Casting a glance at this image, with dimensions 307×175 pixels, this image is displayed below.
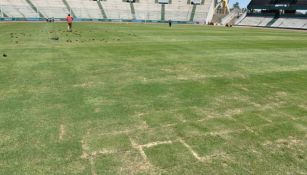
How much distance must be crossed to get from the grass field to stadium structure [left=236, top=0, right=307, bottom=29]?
6256cm

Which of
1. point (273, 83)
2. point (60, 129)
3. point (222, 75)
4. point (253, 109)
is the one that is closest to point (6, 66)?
point (60, 129)

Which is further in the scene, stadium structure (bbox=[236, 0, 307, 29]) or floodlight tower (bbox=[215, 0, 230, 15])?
floodlight tower (bbox=[215, 0, 230, 15])

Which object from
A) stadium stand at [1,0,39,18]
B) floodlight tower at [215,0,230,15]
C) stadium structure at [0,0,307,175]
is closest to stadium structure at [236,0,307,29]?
floodlight tower at [215,0,230,15]

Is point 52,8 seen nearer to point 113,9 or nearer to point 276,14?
point 113,9

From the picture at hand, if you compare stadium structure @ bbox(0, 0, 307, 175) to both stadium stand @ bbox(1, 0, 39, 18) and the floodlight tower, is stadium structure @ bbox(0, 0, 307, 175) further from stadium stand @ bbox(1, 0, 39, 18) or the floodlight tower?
the floodlight tower

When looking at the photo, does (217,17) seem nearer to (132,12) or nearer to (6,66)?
(132,12)

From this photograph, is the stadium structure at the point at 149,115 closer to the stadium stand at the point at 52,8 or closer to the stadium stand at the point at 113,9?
the stadium stand at the point at 113,9

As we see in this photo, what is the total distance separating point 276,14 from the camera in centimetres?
7231

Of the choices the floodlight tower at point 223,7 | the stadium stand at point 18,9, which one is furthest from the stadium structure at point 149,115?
the floodlight tower at point 223,7

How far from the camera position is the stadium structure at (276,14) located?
214 feet

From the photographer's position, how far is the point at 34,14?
208ft

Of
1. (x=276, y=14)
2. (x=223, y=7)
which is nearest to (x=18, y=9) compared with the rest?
(x=223, y=7)

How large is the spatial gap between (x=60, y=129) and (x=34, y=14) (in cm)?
6605

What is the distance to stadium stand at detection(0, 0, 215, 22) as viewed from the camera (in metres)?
63.3
